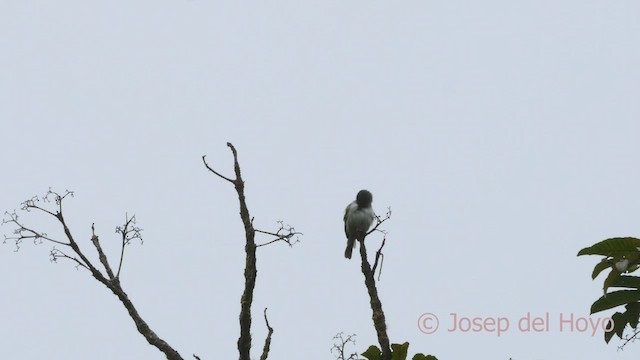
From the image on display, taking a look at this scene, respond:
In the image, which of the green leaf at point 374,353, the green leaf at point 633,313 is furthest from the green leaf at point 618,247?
the green leaf at point 374,353

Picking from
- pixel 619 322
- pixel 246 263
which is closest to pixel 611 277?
pixel 619 322

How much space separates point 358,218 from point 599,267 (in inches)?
242

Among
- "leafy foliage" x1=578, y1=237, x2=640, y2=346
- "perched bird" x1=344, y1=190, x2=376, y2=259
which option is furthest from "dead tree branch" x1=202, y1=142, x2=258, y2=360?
"perched bird" x1=344, y1=190, x2=376, y2=259

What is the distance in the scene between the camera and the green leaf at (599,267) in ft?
16.5

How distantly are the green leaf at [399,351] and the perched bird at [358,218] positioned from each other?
389cm

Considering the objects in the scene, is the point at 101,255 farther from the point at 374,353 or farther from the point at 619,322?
the point at 619,322

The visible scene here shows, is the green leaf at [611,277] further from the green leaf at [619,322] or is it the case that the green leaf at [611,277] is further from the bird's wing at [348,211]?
the bird's wing at [348,211]

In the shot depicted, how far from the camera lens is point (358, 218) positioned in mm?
11062

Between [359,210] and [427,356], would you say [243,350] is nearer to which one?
[427,356]

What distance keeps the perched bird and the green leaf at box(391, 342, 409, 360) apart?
3.89 metres

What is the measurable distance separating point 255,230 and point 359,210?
4.85 m

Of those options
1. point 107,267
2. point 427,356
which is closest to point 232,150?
point 107,267

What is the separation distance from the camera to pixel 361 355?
7.08 metres

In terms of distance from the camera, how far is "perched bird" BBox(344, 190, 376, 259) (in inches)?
435
